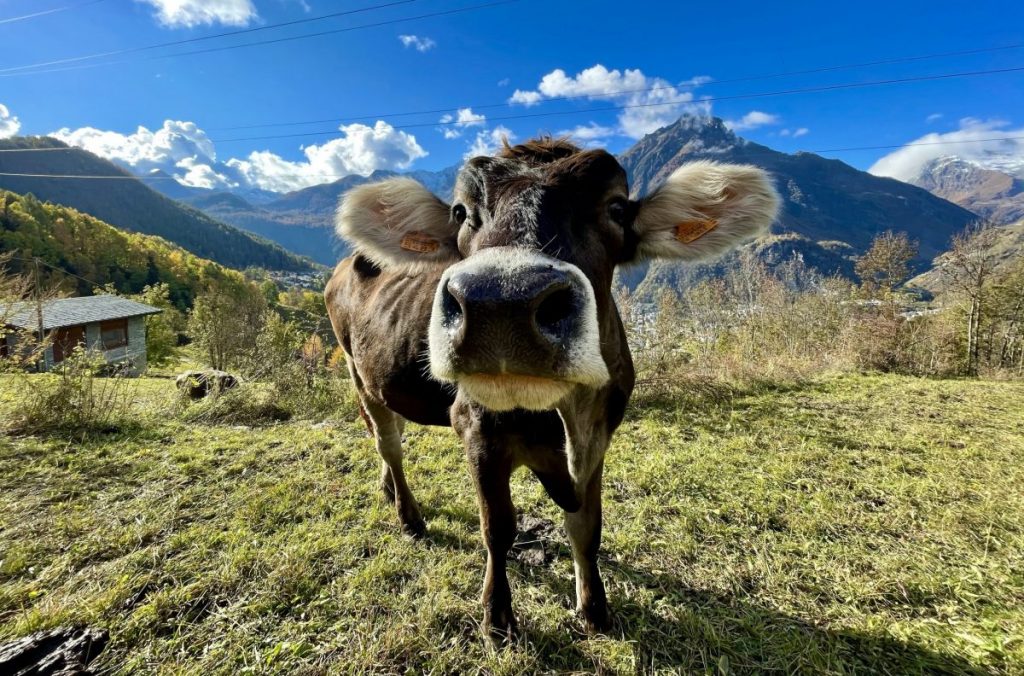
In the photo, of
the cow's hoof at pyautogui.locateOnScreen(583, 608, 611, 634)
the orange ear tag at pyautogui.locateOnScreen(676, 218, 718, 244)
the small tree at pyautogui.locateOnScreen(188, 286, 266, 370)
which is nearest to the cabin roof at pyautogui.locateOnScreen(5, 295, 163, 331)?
the small tree at pyautogui.locateOnScreen(188, 286, 266, 370)

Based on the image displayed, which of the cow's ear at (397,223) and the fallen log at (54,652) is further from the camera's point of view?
the cow's ear at (397,223)

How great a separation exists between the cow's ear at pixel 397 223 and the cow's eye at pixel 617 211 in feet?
3.68

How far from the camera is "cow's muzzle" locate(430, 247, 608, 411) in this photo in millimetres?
1474

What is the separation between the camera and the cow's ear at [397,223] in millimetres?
2992

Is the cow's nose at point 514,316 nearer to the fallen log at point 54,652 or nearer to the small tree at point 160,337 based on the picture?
the fallen log at point 54,652

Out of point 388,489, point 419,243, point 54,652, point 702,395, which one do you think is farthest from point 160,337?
point 419,243

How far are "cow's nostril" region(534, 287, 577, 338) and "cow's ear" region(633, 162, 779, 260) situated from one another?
4.38 ft

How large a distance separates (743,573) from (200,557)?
4.63 m

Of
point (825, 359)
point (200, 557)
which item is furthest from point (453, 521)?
point (825, 359)

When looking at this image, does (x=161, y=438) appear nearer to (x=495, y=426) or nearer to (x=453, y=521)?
(x=453, y=521)

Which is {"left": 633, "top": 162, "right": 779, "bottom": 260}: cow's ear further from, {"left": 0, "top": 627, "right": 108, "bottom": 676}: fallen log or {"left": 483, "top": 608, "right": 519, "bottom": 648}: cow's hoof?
{"left": 0, "top": 627, "right": 108, "bottom": 676}: fallen log

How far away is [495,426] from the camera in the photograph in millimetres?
2496

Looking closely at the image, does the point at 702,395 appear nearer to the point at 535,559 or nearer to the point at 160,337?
the point at 535,559

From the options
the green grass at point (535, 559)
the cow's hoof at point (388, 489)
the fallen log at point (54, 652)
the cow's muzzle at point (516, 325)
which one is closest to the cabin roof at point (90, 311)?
the green grass at point (535, 559)
